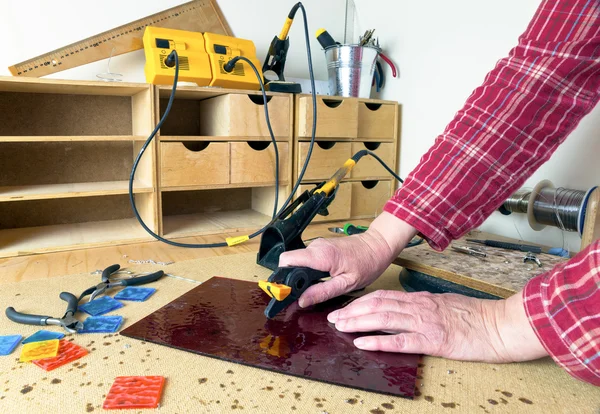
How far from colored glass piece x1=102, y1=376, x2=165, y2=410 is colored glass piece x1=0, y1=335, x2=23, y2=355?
0.19m

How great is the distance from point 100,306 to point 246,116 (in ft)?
2.72

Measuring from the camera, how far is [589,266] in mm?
430

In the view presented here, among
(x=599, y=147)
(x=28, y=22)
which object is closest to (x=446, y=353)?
(x=599, y=147)

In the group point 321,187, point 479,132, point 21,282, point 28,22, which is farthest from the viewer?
point 28,22

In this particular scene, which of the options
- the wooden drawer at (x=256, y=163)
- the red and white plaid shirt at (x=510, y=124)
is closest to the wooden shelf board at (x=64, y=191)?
the wooden drawer at (x=256, y=163)

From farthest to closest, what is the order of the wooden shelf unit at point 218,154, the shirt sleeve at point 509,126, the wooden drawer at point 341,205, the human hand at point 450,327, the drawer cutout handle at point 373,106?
the drawer cutout handle at point 373,106 < the wooden drawer at point 341,205 < the wooden shelf unit at point 218,154 < the shirt sleeve at point 509,126 < the human hand at point 450,327

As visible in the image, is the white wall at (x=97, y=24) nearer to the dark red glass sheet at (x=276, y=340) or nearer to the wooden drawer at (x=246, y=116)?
the wooden drawer at (x=246, y=116)

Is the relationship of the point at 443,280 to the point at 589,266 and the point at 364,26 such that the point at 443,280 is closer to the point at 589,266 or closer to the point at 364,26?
the point at 589,266

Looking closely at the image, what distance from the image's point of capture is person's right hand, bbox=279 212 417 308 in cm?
66

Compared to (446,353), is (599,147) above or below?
above

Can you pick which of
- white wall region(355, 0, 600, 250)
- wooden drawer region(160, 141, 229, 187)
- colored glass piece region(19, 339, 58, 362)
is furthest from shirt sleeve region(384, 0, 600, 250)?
wooden drawer region(160, 141, 229, 187)

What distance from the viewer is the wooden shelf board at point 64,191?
113 cm

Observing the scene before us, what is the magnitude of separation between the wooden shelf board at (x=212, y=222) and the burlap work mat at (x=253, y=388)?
77 centimetres

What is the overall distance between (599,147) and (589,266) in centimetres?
95
